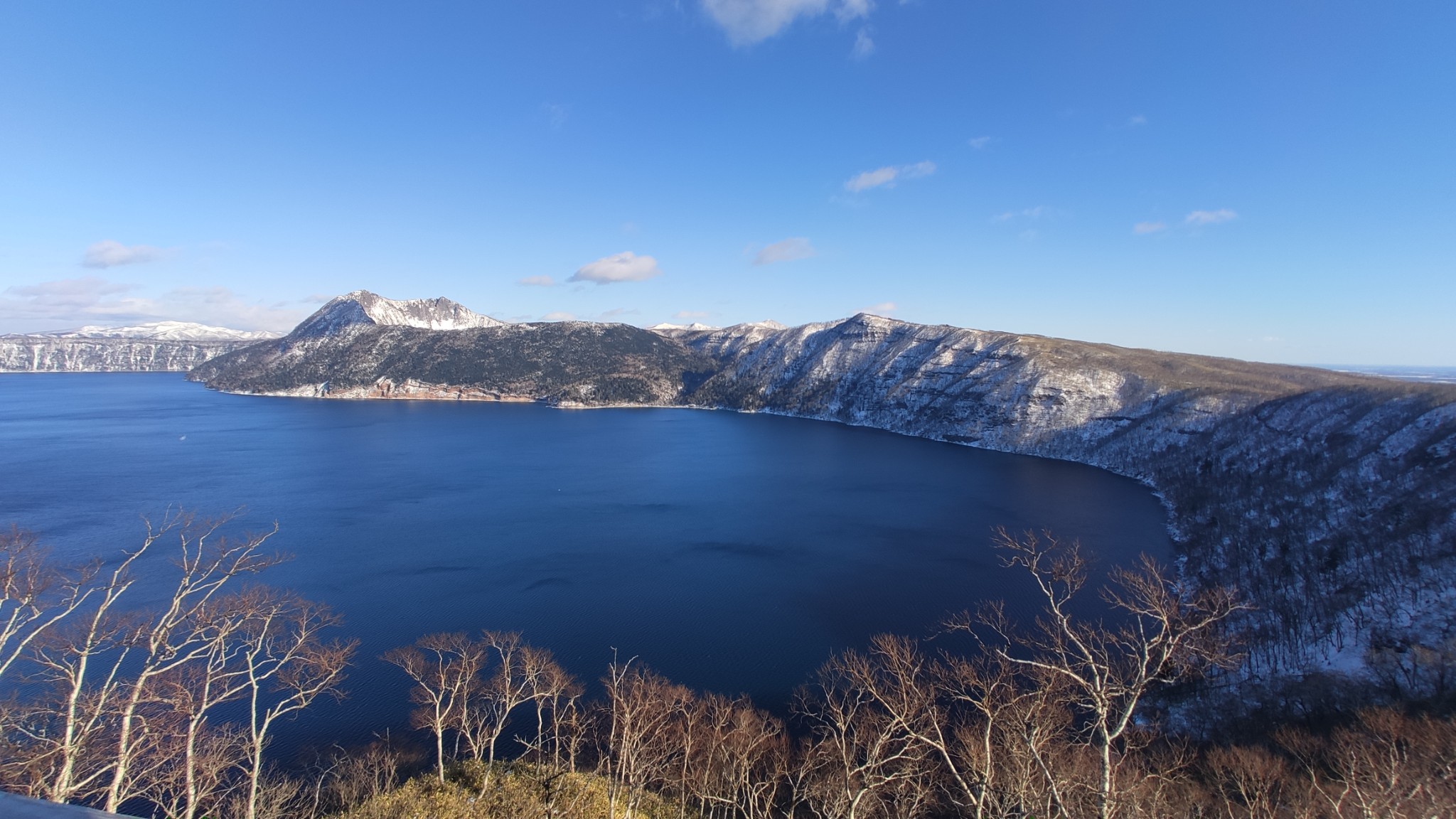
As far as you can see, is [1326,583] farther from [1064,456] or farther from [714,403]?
[714,403]

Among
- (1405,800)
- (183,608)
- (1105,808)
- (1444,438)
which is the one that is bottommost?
(183,608)

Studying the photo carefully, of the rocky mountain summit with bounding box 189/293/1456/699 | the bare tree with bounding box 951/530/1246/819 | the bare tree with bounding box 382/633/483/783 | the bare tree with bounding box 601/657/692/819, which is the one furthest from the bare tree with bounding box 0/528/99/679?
the rocky mountain summit with bounding box 189/293/1456/699

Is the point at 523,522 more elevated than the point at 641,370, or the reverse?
the point at 641,370

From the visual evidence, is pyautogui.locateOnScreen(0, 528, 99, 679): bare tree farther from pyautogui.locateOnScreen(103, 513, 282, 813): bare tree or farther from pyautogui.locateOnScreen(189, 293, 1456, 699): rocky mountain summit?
pyautogui.locateOnScreen(189, 293, 1456, 699): rocky mountain summit

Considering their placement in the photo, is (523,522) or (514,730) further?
(523,522)

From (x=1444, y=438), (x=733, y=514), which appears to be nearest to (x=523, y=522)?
(x=733, y=514)

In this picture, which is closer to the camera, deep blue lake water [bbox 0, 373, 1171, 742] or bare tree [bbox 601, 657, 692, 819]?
bare tree [bbox 601, 657, 692, 819]

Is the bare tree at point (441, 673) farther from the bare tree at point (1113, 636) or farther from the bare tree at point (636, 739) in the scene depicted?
the bare tree at point (1113, 636)
